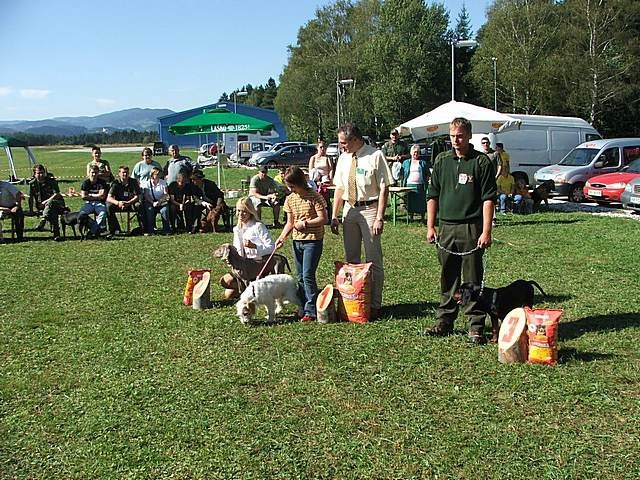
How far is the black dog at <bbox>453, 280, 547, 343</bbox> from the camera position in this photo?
5.54 metres

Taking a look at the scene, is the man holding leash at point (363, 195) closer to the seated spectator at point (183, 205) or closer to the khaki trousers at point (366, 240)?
the khaki trousers at point (366, 240)

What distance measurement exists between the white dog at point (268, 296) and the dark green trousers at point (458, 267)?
4.88 feet

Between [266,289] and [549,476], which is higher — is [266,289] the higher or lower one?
the higher one

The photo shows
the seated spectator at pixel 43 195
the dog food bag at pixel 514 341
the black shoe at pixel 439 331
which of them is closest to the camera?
the dog food bag at pixel 514 341

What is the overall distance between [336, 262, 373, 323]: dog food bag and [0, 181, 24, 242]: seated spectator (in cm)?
824

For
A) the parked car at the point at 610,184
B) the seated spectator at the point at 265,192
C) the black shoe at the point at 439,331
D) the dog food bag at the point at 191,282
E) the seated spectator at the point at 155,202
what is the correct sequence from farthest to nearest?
1. the parked car at the point at 610,184
2. the seated spectator at the point at 265,192
3. the seated spectator at the point at 155,202
4. the dog food bag at the point at 191,282
5. the black shoe at the point at 439,331

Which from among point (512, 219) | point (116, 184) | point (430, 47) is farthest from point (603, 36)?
point (116, 184)

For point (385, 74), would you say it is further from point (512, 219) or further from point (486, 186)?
point (486, 186)

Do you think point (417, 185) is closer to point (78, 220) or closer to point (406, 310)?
point (78, 220)

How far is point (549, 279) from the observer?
809cm

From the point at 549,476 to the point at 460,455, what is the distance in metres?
0.48

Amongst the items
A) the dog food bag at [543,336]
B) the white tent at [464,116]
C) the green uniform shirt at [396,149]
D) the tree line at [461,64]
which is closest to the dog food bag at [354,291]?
the dog food bag at [543,336]

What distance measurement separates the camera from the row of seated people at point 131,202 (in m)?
12.5

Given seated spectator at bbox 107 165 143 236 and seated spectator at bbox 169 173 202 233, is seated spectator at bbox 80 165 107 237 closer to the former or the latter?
seated spectator at bbox 107 165 143 236
